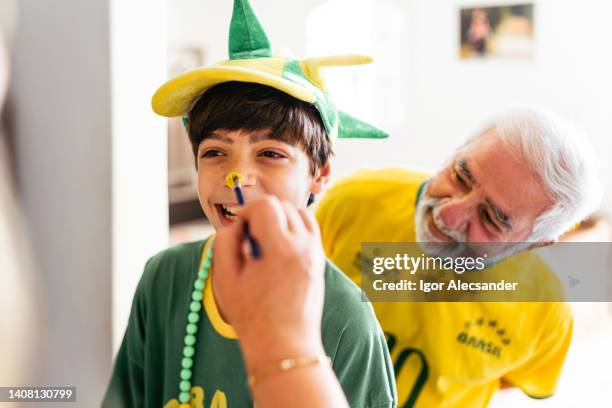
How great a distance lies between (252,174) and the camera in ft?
2.22

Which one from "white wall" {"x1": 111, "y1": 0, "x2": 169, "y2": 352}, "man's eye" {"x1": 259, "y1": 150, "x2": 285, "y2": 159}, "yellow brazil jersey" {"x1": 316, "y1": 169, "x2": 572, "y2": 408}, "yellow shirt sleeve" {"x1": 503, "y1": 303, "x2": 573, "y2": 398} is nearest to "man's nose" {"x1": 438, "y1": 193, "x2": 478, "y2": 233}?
"yellow brazil jersey" {"x1": 316, "y1": 169, "x2": 572, "y2": 408}

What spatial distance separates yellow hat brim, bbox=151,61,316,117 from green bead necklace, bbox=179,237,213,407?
192mm

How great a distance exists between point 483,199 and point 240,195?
1.57 ft

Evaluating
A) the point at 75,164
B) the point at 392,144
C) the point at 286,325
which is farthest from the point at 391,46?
the point at 286,325

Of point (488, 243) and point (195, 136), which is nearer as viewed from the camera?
point (195, 136)

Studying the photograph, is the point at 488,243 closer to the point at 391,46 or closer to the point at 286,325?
the point at 286,325

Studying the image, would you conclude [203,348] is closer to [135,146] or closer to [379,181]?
[135,146]

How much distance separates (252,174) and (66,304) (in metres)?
0.51

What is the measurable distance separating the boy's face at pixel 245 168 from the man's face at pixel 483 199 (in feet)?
1.10

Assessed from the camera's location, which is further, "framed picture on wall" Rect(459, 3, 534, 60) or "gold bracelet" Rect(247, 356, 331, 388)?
"framed picture on wall" Rect(459, 3, 534, 60)

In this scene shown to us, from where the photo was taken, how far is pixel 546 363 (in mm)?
1048

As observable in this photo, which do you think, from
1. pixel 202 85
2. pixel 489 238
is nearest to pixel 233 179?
pixel 202 85

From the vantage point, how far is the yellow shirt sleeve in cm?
102

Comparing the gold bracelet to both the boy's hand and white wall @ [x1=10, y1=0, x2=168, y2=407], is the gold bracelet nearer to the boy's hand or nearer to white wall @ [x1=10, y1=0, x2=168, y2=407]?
the boy's hand
